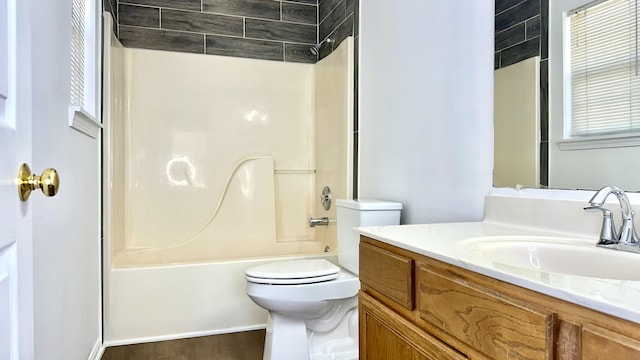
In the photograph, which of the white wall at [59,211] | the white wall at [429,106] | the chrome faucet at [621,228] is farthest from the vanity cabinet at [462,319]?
the white wall at [59,211]

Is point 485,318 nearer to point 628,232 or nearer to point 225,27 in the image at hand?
point 628,232

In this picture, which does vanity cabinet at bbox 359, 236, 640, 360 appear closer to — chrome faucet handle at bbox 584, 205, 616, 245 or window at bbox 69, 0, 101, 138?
chrome faucet handle at bbox 584, 205, 616, 245

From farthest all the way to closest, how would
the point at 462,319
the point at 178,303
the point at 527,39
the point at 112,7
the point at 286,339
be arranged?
the point at 112,7
the point at 178,303
the point at 286,339
the point at 527,39
the point at 462,319

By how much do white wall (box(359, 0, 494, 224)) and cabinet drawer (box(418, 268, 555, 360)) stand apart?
0.69m

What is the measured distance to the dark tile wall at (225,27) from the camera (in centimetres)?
293

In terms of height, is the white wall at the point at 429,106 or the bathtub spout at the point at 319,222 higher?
the white wall at the point at 429,106

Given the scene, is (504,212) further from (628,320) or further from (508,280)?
(628,320)

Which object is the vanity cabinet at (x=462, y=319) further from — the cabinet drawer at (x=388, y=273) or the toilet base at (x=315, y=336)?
the toilet base at (x=315, y=336)

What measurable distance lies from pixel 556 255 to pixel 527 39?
→ 2.38 ft

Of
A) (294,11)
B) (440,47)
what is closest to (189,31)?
(294,11)

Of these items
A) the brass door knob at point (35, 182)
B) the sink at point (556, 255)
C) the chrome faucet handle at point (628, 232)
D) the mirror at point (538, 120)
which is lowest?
the sink at point (556, 255)

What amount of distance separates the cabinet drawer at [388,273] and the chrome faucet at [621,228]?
0.46 metres

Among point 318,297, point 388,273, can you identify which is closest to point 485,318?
point 388,273

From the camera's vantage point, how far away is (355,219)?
1.91 m
